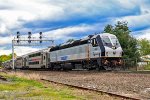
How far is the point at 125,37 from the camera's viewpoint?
66.1 meters

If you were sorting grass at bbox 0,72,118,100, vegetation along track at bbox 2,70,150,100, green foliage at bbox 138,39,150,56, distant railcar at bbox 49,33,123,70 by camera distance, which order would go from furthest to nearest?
green foliage at bbox 138,39,150,56
distant railcar at bbox 49,33,123,70
vegetation along track at bbox 2,70,150,100
grass at bbox 0,72,118,100

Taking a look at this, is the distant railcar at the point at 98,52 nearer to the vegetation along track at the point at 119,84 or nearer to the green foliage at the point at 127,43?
the vegetation along track at the point at 119,84

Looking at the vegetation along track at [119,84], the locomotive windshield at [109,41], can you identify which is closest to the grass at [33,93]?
the vegetation along track at [119,84]

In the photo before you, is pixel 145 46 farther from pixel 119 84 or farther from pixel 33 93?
pixel 33 93

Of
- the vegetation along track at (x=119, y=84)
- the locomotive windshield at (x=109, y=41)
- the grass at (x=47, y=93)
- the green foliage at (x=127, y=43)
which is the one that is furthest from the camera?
the green foliage at (x=127, y=43)

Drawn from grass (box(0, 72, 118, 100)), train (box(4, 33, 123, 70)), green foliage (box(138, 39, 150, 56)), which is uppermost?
green foliage (box(138, 39, 150, 56))

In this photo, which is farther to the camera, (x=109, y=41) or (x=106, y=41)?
(x=109, y=41)

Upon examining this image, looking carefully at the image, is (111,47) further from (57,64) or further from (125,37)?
(125,37)

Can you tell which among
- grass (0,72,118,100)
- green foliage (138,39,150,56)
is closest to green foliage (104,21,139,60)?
grass (0,72,118,100)

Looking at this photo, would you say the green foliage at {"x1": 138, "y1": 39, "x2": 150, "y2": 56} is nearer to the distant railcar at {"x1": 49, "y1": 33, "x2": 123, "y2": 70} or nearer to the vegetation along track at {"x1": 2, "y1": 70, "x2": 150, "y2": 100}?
the distant railcar at {"x1": 49, "y1": 33, "x2": 123, "y2": 70}

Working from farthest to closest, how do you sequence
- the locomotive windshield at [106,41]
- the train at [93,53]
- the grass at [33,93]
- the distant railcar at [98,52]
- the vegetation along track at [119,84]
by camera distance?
the locomotive windshield at [106,41] < the train at [93,53] < the distant railcar at [98,52] < the vegetation along track at [119,84] < the grass at [33,93]

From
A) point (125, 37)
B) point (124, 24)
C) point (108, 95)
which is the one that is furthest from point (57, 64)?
point (108, 95)

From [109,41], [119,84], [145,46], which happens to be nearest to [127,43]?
[109,41]

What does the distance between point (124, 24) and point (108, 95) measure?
→ 2329 inches
